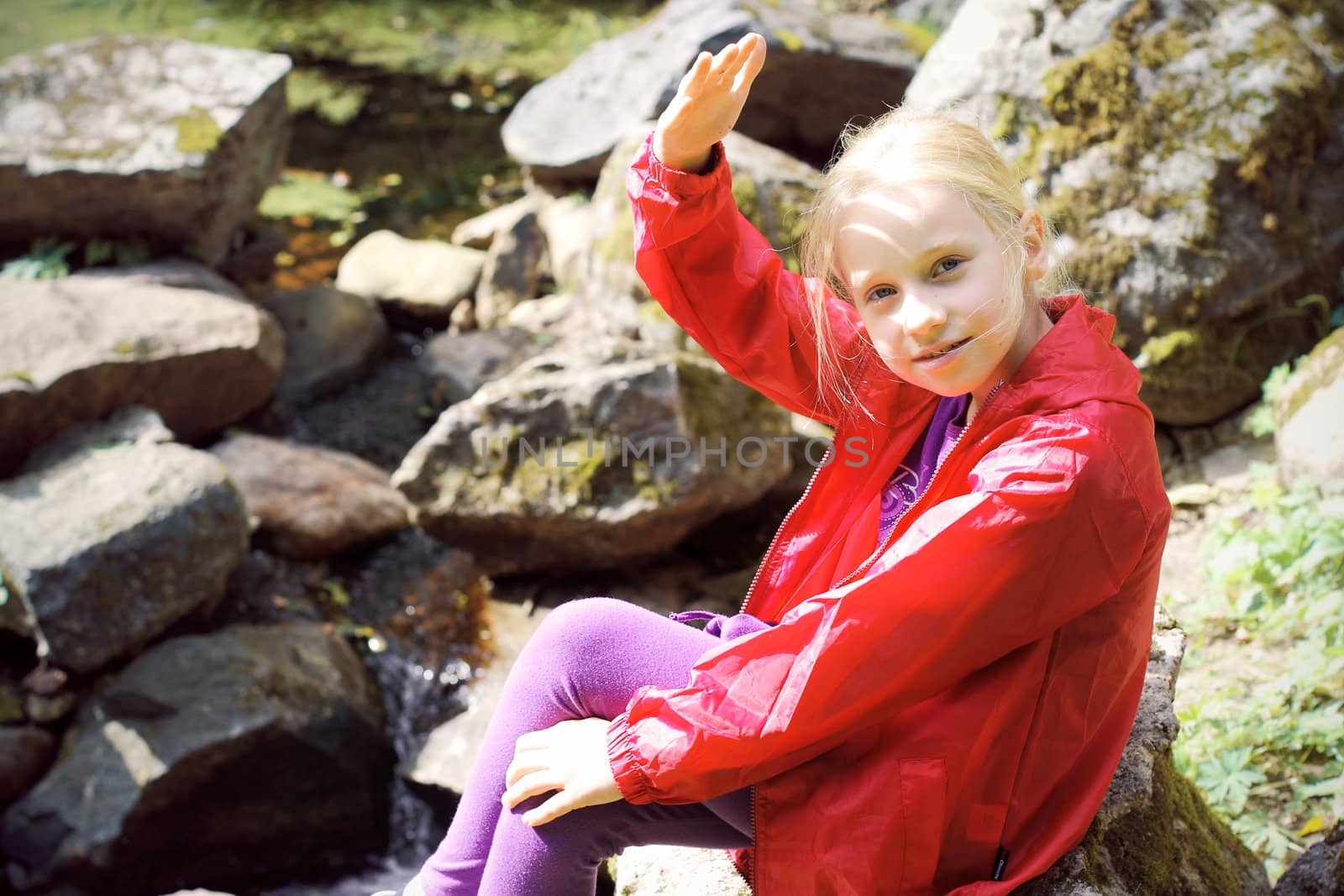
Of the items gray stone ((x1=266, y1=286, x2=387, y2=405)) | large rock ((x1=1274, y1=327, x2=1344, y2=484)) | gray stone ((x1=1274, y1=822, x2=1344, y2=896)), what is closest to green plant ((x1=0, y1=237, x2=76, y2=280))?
gray stone ((x1=266, y1=286, x2=387, y2=405))

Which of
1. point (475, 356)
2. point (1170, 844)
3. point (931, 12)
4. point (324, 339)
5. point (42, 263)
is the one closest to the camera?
point (1170, 844)

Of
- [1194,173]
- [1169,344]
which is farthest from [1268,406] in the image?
[1194,173]

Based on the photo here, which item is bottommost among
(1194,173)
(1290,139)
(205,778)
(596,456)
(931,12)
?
(205,778)

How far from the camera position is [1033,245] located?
1.61 metres

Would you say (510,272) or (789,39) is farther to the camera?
(510,272)

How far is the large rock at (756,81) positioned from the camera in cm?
534

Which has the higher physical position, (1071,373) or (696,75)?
(696,75)

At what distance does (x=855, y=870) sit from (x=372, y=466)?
11.2 ft

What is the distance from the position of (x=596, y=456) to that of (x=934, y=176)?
6.67 feet

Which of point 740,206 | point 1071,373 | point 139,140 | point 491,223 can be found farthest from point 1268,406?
point 139,140

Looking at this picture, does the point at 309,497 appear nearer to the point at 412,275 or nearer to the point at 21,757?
the point at 21,757

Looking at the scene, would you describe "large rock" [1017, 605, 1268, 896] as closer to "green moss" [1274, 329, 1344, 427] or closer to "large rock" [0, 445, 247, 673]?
"green moss" [1274, 329, 1344, 427]

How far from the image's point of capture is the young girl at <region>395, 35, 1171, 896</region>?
1.40 m

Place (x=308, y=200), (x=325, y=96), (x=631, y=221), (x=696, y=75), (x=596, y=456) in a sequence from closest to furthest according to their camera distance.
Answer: (x=696, y=75), (x=596, y=456), (x=631, y=221), (x=308, y=200), (x=325, y=96)
